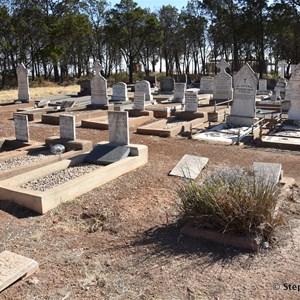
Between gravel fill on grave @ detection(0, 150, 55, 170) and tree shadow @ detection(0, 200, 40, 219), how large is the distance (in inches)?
79.0

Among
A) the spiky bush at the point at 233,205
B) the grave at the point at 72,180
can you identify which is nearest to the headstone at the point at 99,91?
the grave at the point at 72,180

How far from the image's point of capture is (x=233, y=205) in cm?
426

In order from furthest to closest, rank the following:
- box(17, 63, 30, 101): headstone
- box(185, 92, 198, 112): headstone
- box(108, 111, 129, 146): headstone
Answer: box(17, 63, 30, 101): headstone → box(185, 92, 198, 112): headstone → box(108, 111, 129, 146): headstone

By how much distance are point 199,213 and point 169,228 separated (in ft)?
1.70

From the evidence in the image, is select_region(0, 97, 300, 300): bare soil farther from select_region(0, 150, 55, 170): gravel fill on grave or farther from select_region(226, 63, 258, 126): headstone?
select_region(226, 63, 258, 126): headstone

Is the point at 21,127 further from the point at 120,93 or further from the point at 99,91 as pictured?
the point at 120,93

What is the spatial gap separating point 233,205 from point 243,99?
915cm

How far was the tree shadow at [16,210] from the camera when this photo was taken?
538cm

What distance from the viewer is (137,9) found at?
39.6m

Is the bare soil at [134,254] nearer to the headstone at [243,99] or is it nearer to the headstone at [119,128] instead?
the headstone at [119,128]

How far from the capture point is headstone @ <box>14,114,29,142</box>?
9.31m

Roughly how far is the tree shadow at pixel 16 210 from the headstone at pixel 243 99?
9119 millimetres

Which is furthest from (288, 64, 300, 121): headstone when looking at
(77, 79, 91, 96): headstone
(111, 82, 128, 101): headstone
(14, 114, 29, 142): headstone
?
(77, 79, 91, 96): headstone

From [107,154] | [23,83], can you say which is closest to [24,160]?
[107,154]
